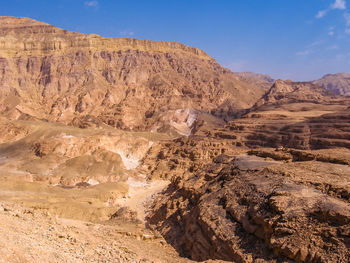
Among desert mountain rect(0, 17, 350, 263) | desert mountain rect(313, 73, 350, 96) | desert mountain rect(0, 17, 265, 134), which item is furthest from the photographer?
desert mountain rect(313, 73, 350, 96)

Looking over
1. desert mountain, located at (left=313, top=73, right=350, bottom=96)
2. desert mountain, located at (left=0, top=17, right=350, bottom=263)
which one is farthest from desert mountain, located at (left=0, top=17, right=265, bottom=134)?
desert mountain, located at (left=313, top=73, right=350, bottom=96)

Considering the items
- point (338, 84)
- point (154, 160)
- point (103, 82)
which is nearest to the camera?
point (154, 160)

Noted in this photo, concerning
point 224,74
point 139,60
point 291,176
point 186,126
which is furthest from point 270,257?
point 224,74

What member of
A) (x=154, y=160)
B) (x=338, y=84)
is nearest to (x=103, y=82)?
(x=154, y=160)

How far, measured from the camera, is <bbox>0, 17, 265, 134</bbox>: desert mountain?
8075 cm

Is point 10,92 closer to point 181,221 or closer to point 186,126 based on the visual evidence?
point 186,126

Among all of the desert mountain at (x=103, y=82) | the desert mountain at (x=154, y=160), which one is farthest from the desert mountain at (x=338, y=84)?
the desert mountain at (x=103, y=82)

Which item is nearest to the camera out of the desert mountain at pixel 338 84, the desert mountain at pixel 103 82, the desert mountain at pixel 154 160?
the desert mountain at pixel 154 160

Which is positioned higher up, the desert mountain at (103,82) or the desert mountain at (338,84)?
the desert mountain at (338,84)

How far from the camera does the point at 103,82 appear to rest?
308 ft

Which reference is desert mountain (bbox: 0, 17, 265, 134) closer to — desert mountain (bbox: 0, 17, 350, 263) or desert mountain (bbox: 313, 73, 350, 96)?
desert mountain (bbox: 0, 17, 350, 263)

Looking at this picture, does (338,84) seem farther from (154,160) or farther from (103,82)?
(154,160)

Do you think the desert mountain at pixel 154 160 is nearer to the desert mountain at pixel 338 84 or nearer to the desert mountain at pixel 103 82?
the desert mountain at pixel 103 82

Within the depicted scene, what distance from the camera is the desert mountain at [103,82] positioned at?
8075cm
